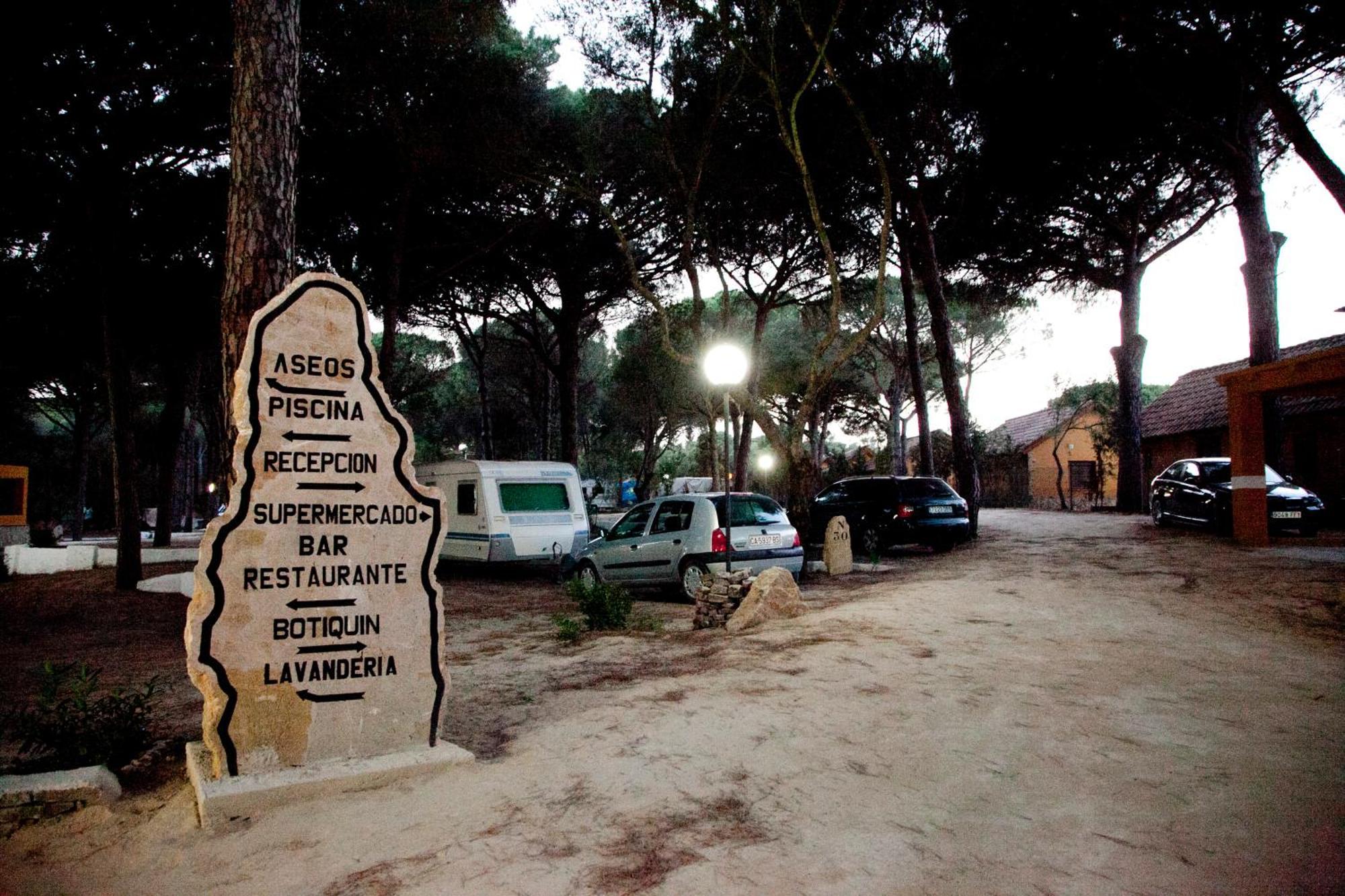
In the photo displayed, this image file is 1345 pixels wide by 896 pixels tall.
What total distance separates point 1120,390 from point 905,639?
686 inches

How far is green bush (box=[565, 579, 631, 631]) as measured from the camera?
7613mm

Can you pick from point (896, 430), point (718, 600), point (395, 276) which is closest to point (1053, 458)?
point (896, 430)

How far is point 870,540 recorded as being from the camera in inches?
544

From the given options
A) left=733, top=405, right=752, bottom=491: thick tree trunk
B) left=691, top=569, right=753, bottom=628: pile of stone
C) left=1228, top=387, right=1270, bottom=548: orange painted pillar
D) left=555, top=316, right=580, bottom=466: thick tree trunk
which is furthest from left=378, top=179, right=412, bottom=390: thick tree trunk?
left=1228, top=387, right=1270, bottom=548: orange painted pillar

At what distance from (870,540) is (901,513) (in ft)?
2.59

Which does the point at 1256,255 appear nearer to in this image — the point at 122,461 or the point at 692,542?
the point at 692,542

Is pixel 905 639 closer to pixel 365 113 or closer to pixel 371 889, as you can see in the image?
pixel 371 889

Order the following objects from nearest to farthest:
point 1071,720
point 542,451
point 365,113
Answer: point 1071,720 → point 365,113 → point 542,451

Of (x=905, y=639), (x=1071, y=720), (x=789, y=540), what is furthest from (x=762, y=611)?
(x=1071, y=720)

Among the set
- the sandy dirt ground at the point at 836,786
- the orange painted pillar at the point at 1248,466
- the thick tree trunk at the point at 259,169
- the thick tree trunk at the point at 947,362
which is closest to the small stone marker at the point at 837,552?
the thick tree trunk at the point at 947,362

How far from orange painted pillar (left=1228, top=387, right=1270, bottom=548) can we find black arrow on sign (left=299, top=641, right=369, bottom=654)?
11.9 metres

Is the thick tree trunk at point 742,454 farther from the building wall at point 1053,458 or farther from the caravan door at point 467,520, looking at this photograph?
the building wall at point 1053,458

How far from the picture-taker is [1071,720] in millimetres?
4125

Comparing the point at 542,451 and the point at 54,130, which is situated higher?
the point at 54,130
